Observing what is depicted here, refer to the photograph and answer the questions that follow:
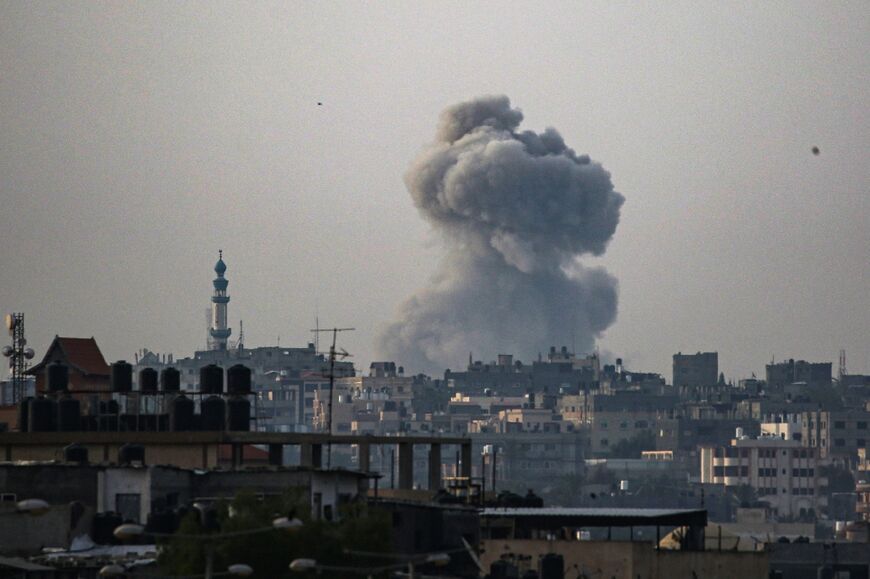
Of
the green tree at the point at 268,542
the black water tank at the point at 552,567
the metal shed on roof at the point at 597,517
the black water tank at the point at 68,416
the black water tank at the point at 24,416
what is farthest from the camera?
the black water tank at the point at 24,416

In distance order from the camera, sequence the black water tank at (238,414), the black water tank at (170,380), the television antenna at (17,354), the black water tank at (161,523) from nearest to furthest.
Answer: the black water tank at (161,523)
the black water tank at (238,414)
the black water tank at (170,380)
the television antenna at (17,354)

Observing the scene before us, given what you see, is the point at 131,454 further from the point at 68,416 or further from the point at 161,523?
the point at 68,416

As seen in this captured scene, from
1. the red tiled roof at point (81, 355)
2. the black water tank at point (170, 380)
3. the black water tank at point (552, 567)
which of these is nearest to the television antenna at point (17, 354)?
the red tiled roof at point (81, 355)

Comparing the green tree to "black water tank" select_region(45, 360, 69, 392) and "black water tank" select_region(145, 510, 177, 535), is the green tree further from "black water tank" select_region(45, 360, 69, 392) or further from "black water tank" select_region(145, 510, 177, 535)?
"black water tank" select_region(45, 360, 69, 392)

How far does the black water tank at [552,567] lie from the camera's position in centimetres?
6525

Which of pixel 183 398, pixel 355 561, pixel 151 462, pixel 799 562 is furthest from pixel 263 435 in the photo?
pixel 799 562

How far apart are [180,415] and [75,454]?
1001 centimetres

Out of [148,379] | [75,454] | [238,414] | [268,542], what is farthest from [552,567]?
[148,379]

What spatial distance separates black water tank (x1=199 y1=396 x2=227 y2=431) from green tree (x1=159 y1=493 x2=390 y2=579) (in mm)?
22275

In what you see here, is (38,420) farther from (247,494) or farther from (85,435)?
(247,494)

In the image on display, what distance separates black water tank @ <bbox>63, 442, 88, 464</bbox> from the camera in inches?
2479

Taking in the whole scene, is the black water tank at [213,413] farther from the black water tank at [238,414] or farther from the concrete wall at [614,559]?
the concrete wall at [614,559]

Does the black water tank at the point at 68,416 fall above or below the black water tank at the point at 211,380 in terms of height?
below

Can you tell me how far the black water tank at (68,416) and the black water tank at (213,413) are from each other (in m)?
3.09
